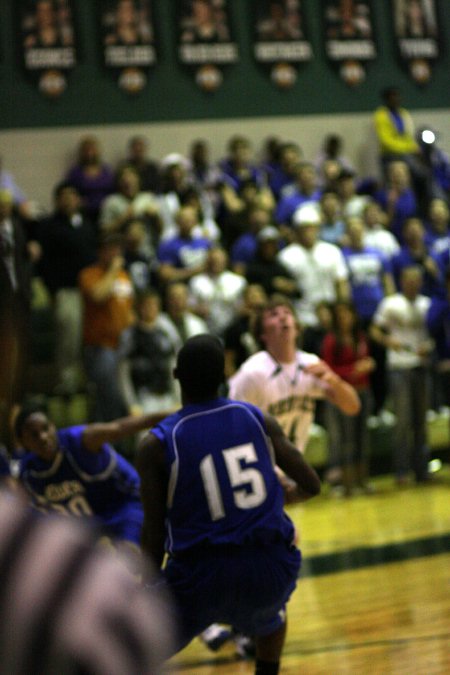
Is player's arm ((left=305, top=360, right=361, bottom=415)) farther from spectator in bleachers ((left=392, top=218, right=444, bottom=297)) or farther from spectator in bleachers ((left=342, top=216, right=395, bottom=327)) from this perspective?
spectator in bleachers ((left=392, top=218, right=444, bottom=297))

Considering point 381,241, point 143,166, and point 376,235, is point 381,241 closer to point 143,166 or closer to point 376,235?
point 376,235

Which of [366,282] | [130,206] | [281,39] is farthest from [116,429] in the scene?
[281,39]

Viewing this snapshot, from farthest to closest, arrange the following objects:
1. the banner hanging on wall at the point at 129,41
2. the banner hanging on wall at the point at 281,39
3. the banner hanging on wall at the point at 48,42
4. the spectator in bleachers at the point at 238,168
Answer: the banner hanging on wall at the point at 281,39, the banner hanging on wall at the point at 129,41, the banner hanging on wall at the point at 48,42, the spectator in bleachers at the point at 238,168

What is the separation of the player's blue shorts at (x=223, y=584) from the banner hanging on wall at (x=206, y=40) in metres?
13.1

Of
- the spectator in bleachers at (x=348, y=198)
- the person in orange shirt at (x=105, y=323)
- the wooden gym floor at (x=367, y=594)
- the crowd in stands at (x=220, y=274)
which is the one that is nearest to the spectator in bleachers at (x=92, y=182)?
the crowd in stands at (x=220, y=274)

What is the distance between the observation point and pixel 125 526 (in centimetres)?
592

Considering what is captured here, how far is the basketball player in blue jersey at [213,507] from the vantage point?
13.5 feet

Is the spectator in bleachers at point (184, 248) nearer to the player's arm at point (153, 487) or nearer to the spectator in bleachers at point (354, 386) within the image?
the spectator in bleachers at point (354, 386)

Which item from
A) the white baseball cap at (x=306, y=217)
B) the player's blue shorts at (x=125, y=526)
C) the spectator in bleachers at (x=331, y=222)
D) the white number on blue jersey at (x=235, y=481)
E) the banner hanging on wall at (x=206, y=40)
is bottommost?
the player's blue shorts at (x=125, y=526)

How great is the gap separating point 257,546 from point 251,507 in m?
0.14

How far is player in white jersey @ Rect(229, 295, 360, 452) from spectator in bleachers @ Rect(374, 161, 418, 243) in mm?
8344

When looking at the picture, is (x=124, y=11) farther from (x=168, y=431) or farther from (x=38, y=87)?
(x=168, y=431)

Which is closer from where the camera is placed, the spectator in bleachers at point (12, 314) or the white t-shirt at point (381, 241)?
the spectator in bleachers at point (12, 314)

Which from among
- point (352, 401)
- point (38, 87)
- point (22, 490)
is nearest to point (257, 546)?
point (352, 401)
